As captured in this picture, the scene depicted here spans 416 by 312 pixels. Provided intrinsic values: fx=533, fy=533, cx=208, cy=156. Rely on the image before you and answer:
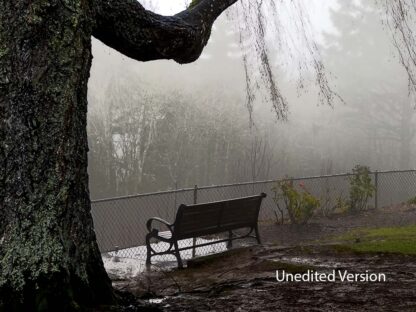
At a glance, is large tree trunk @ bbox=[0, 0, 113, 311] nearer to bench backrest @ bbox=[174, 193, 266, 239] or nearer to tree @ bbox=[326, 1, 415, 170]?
bench backrest @ bbox=[174, 193, 266, 239]

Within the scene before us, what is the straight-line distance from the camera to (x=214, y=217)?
737 cm

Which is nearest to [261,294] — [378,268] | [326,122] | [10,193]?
[378,268]

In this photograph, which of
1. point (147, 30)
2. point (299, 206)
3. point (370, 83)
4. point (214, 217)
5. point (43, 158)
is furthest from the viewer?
point (370, 83)

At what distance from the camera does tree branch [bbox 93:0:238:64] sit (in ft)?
11.0

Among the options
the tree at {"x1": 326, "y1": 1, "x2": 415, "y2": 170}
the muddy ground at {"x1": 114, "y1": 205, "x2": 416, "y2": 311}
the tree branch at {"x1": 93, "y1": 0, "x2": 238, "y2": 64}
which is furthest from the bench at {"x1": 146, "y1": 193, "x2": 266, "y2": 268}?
the tree at {"x1": 326, "y1": 1, "x2": 415, "y2": 170}

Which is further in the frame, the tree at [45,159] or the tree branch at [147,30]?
the tree branch at [147,30]

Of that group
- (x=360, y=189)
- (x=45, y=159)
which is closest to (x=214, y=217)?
(x=45, y=159)

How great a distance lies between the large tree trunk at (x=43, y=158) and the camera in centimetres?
261

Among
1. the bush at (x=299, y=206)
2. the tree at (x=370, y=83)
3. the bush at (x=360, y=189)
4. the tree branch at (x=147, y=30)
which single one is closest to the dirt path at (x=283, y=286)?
the tree branch at (x=147, y=30)

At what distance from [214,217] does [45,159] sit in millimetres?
4850

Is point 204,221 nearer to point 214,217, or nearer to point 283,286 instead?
point 214,217

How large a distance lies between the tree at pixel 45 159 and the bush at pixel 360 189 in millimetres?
11349

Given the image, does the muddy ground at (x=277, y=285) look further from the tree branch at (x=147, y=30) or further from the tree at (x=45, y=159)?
the tree branch at (x=147, y=30)

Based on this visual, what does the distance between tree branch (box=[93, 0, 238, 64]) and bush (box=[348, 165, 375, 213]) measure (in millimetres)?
10309
